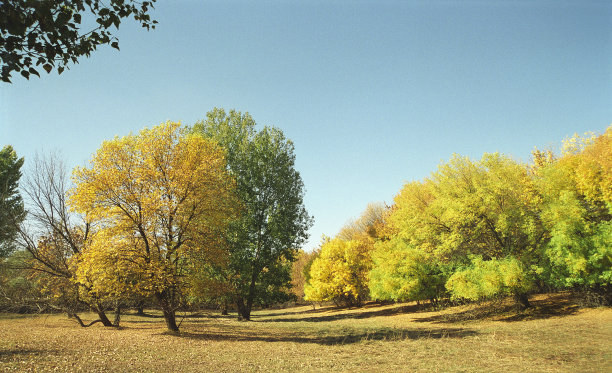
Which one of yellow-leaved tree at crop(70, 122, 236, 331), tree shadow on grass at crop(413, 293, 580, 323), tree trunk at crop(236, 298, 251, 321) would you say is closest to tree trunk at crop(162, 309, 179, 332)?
yellow-leaved tree at crop(70, 122, 236, 331)

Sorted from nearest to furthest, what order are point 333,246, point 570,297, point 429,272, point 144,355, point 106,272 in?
point 144,355, point 106,272, point 570,297, point 429,272, point 333,246

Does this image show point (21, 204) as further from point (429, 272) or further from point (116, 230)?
point (429, 272)

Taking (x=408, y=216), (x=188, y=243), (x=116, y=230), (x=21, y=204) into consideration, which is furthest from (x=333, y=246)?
(x=21, y=204)

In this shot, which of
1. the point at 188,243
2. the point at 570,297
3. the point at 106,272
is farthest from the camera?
the point at 570,297

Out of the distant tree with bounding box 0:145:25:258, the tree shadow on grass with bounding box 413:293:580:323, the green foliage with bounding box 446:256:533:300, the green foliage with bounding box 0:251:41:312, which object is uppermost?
the distant tree with bounding box 0:145:25:258

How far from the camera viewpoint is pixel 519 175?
24625 mm

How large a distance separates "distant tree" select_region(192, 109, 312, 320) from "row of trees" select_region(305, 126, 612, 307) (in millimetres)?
10835

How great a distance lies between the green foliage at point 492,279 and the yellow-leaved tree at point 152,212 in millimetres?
17078

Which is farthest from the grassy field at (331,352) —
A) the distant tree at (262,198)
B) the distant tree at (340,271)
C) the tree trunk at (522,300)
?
the distant tree at (340,271)

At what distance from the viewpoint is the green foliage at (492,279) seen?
20.8 m

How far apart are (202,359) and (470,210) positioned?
20.8m

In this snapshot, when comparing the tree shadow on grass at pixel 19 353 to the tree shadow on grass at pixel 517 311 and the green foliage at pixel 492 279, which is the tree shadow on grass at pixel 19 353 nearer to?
the green foliage at pixel 492 279

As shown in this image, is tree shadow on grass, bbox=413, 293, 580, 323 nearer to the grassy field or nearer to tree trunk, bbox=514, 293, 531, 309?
tree trunk, bbox=514, 293, 531, 309

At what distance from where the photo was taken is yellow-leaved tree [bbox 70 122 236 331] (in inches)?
642
